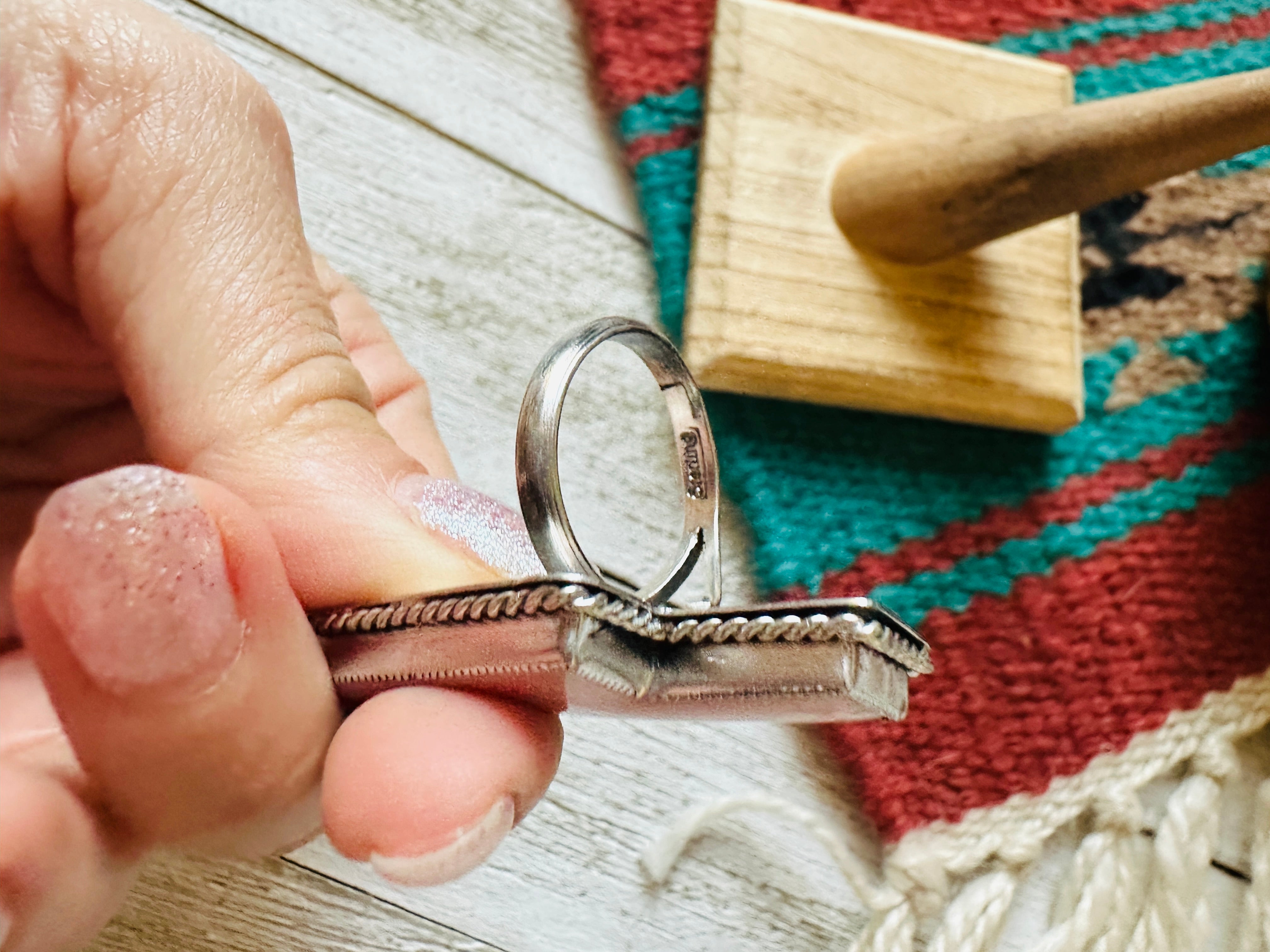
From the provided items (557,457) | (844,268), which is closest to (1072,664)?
(844,268)

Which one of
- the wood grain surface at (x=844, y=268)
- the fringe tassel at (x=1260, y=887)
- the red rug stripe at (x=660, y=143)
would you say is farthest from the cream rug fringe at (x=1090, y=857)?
the red rug stripe at (x=660, y=143)

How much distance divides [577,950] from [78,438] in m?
0.22

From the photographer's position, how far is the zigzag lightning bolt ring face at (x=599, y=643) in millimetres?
153

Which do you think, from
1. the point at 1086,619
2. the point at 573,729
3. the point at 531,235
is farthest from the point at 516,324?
the point at 1086,619

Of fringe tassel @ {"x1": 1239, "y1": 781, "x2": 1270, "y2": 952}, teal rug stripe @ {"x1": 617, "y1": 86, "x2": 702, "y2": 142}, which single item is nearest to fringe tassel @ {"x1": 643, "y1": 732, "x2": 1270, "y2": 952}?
fringe tassel @ {"x1": 1239, "y1": 781, "x2": 1270, "y2": 952}

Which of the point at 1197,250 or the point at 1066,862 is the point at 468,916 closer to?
the point at 1066,862

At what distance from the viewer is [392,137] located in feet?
1.21

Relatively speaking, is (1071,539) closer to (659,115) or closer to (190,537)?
(659,115)

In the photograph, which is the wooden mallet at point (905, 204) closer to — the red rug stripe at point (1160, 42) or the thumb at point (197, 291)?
the red rug stripe at point (1160, 42)

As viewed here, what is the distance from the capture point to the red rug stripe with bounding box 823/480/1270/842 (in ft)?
1.19

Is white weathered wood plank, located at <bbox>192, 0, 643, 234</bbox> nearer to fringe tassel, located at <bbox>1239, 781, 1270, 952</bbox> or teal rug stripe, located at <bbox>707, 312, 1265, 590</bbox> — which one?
teal rug stripe, located at <bbox>707, 312, 1265, 590</bbox>

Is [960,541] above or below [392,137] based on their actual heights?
below

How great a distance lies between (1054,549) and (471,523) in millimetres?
264

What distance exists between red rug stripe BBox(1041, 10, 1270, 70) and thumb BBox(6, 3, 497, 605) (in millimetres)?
370
